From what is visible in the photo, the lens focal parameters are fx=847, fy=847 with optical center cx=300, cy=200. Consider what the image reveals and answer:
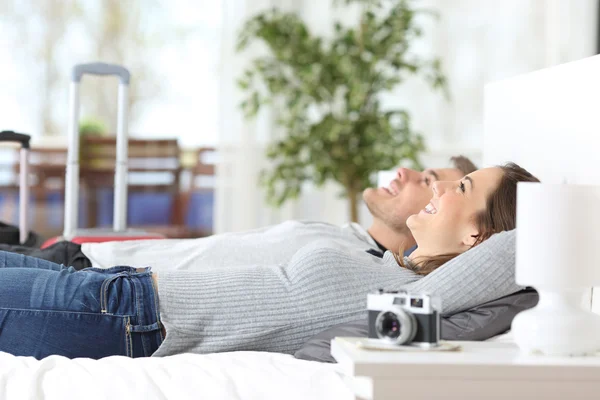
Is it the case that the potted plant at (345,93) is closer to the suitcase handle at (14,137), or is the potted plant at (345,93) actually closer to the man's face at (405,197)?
the suitcase handle at (14,137)

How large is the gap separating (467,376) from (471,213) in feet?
2.32

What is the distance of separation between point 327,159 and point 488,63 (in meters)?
1.52

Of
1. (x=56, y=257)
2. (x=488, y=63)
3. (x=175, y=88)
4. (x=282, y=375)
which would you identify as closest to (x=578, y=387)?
(x=282, y=375)

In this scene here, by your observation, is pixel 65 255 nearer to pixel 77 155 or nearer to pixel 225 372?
pixel 77 155

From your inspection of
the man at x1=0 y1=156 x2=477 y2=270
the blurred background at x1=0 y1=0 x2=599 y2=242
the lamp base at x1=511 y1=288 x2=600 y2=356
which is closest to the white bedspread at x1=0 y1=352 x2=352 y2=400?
the lamp base at x1=511 y1=288 x2=600 y2=356

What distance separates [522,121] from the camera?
2.43 metres

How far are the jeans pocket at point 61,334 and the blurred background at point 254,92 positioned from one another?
120 inches

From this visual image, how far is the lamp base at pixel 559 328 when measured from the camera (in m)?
1.27

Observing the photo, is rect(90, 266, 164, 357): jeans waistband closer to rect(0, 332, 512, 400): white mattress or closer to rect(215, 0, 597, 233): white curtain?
rect(0, 332, 512, 400): white mattress

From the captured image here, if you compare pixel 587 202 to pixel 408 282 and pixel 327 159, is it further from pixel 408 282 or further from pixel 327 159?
pixel 327 159

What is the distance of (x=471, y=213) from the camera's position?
185 cm

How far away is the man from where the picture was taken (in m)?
2.38

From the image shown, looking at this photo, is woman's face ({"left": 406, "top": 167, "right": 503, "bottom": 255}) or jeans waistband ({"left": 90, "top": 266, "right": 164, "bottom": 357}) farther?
woman's face ({"left": 406, "top": 167, "right": 503, "bottom": 255})

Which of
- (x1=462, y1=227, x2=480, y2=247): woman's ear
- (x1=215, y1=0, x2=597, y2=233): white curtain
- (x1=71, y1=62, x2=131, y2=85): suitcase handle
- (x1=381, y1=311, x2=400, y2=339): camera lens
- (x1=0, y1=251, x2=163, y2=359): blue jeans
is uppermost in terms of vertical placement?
(x1=215, y1=0, x2=597, y2=233): white curtain
